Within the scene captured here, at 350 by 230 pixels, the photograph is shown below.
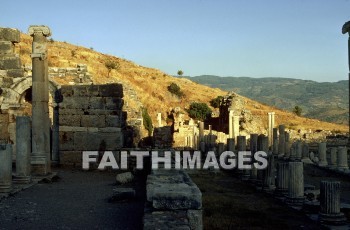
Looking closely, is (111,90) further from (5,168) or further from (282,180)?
(282,180)

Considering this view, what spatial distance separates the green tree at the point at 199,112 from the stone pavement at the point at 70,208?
44.0 metres

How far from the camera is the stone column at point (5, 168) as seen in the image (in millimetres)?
10672

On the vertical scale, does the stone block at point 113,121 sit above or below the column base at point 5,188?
above

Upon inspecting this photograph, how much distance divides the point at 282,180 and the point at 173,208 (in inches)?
295

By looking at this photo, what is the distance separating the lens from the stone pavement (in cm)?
756

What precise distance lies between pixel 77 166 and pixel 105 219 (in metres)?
8.87

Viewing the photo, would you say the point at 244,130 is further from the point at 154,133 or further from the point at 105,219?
the point at 105,219

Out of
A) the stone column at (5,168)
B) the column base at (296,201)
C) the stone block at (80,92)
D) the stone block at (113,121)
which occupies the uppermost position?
the stone block at (80,92)

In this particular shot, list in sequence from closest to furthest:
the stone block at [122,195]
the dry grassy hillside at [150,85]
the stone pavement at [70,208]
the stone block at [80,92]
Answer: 1. the stone pavement at [70,208]
2. the stone block at [122,195]
3. the stone block at [80,92]
4. the dry grassy hillside at [150,85]

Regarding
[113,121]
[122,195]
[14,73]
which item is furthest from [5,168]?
[14,73]

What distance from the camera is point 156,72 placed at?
7300cm

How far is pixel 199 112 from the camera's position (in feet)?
187

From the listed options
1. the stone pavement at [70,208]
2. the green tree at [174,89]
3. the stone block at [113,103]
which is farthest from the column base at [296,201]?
the green tree at [174,89]

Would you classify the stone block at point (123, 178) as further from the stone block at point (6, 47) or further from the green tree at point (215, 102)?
the green tree at point (215, 102)
